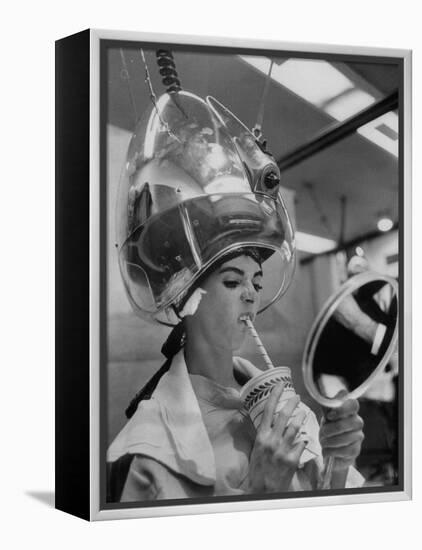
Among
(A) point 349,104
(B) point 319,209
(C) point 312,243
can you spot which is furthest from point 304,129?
(C) point 312,243

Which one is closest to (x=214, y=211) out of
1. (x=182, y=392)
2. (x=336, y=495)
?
(x=182, y=392)

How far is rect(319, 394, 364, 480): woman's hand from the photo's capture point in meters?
7.91

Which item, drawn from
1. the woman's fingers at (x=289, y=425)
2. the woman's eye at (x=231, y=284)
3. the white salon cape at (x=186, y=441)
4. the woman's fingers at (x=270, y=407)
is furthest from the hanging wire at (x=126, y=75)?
the woman's fingers at (x=289, y=425)

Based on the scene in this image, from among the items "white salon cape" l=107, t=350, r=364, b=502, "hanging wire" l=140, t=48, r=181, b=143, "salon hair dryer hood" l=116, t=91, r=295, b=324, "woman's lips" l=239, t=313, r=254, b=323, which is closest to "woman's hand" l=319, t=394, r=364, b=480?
"white salon cape" l=107, t=350, r=364, b=502

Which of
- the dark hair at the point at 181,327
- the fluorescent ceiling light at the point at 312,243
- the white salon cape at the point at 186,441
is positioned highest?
the fluorescent ceiling light at the point at 312,243

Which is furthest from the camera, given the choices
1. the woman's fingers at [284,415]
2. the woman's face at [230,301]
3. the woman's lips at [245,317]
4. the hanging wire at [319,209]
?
the hanging wire at [319,209]

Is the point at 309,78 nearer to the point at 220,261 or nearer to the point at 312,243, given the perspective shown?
the point at 312,243

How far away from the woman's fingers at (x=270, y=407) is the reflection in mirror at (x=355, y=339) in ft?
0.73

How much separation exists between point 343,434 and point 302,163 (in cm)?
143

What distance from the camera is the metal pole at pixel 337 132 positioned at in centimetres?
780

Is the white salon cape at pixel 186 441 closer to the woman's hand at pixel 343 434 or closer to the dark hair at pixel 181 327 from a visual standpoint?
the dark hair at pixel 181 327

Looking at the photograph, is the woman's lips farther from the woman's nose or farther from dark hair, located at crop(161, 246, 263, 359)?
dark hair, located at crop(161, 246, 263, 359)

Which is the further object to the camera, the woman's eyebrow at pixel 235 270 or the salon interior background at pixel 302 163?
the woman's eyebrow at pixel 235 270

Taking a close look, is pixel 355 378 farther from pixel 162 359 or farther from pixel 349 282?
pixel 162 359
